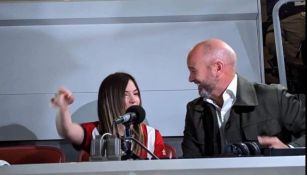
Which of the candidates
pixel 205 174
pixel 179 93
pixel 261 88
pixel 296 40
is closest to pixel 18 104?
pixel 179 93

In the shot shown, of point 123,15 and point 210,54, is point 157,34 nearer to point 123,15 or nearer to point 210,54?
point 123,15

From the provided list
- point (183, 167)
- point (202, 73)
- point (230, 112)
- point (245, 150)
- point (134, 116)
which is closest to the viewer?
point (183, 167)

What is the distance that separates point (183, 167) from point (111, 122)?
3.39 feet

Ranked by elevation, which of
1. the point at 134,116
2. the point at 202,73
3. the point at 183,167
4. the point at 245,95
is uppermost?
the point at 202,73

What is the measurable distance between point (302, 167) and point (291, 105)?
0.96m

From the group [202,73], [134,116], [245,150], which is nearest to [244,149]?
[245,150]

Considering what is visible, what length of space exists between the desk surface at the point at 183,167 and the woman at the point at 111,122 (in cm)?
76

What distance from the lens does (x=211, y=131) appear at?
6.68ft

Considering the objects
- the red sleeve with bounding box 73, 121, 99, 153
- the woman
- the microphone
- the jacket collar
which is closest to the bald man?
the jacket collar

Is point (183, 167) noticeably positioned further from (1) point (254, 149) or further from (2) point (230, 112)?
(2) point (230, 112)

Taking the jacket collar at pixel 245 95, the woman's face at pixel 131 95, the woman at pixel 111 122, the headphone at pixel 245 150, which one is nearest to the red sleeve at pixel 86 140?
the woman at pixel 111 122

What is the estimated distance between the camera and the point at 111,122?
6.95ft

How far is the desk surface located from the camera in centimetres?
111

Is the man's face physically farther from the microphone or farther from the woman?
the microphone
